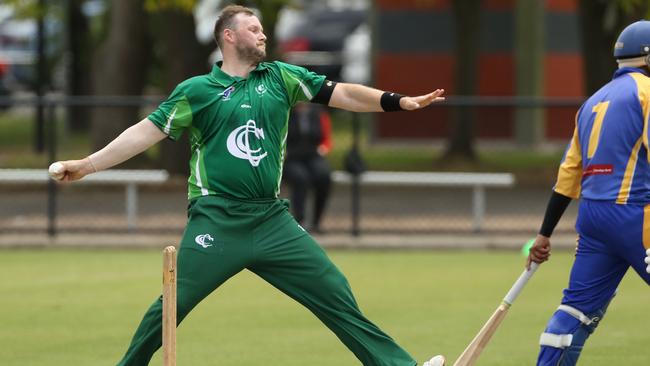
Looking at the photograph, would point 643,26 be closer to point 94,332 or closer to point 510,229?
point 94,332

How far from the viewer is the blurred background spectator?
1605cm

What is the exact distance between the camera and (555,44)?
98.7ft

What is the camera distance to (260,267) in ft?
23.3

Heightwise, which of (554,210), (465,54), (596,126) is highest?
(465,54)

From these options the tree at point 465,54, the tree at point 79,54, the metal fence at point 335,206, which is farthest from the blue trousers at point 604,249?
the tree at point 79,54

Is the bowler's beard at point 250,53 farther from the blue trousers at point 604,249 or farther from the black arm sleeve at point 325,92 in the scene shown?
the blue trousers at point 604,249

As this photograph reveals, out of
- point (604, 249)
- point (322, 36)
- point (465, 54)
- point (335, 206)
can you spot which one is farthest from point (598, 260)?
point (322, 36)

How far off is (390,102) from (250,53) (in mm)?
748

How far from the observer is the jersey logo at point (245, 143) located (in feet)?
22.9

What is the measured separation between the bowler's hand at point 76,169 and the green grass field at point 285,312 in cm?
223

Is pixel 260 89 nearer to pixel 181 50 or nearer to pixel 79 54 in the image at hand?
pixel 181 50

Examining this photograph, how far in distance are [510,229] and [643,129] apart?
10.0 meters

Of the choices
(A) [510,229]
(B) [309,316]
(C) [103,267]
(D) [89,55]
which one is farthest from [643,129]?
(D) [89,55]

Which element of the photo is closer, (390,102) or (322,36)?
(390,102)
